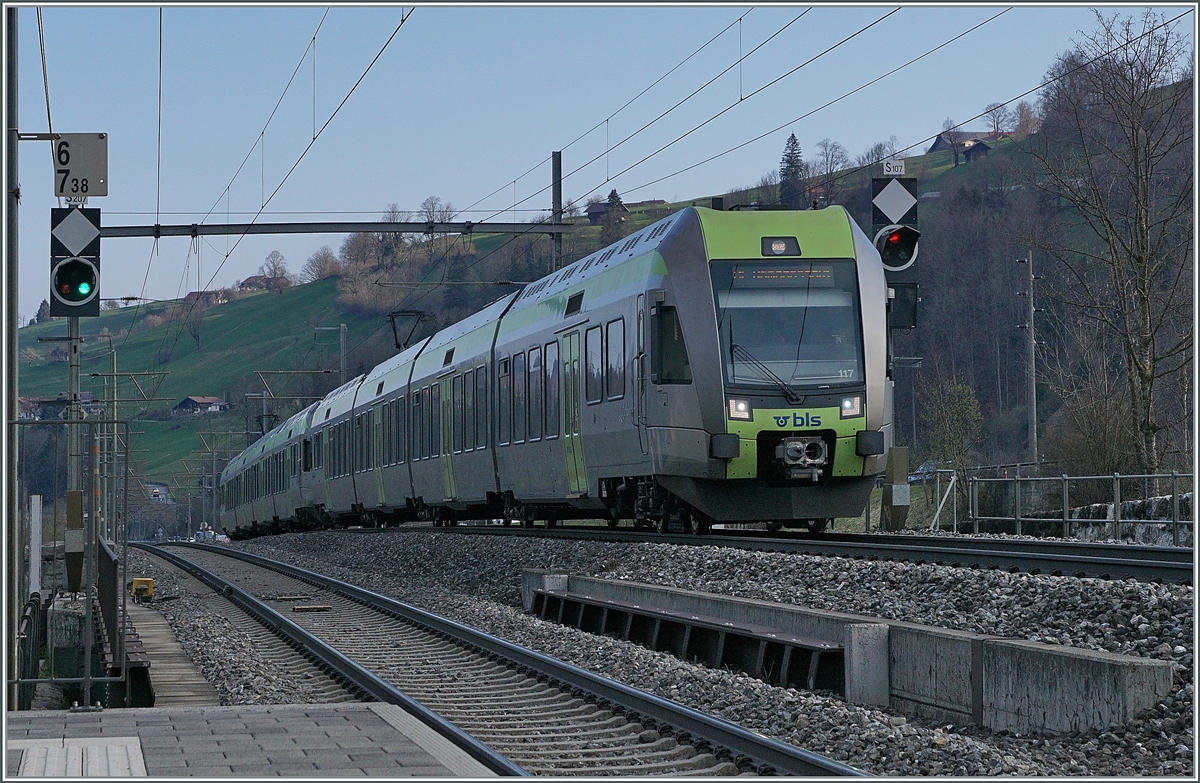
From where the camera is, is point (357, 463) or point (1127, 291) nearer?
point (1127, 291)

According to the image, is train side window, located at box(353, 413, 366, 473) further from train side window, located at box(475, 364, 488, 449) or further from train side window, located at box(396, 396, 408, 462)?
train side window, located at box(475, 364, 488, 449)

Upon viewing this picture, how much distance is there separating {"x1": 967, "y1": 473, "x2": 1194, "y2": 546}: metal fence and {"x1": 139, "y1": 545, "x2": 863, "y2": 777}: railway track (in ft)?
28.6

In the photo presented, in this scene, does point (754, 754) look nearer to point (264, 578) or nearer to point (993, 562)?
point (993, 562)

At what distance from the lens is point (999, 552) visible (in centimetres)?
1188

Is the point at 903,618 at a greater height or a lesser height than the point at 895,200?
lesser

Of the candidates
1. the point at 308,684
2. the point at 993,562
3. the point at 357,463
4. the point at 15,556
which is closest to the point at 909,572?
the point at 993,562

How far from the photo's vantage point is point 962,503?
24172 millimetres

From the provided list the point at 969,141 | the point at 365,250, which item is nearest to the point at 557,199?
the point at 365,250

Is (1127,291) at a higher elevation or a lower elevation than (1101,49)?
lower

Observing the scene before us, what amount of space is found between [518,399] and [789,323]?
6979mm

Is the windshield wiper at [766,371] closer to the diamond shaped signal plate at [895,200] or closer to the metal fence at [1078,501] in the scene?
the diamond shaped signal plate at [895,200]

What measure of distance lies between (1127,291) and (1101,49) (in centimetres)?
390

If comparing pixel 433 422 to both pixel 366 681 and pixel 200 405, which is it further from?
pixel 200 405

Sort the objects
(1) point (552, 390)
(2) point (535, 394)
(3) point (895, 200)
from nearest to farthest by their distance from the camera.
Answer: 1. (3) point (895, 200)
2. (1) point (552, 390)
3. (2) point (535, 394)
